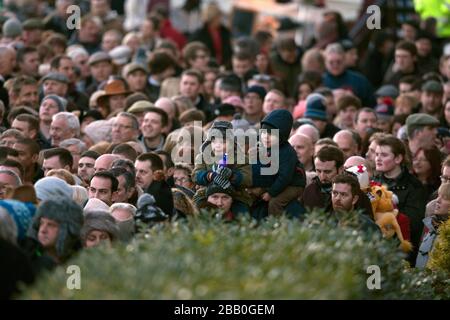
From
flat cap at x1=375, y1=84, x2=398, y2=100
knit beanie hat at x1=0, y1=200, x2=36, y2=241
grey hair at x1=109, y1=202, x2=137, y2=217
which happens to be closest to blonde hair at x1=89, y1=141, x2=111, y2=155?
grey hair at x1=109, y1=202, x2=137, y2=217

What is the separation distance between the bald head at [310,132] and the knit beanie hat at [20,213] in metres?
5.88

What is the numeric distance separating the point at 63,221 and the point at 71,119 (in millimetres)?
5917

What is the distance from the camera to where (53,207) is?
37.2 ft

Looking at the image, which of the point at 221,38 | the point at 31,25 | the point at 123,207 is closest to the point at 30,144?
the point at 123,207

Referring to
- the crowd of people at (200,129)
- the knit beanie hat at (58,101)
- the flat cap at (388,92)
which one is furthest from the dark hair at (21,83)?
the flat cap at (388,92)

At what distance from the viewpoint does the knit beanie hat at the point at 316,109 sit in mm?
18953

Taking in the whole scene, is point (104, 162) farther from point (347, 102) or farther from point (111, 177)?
point (347, 102)

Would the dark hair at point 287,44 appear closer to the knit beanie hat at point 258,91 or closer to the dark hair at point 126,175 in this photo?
the knit beanie hat at point 258,91

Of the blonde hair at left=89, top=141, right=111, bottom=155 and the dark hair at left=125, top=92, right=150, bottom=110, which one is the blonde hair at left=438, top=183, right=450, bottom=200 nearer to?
the blonde hair at left=89, top=141, right=111, bottom=155

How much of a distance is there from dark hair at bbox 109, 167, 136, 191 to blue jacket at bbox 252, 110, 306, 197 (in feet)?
3.96

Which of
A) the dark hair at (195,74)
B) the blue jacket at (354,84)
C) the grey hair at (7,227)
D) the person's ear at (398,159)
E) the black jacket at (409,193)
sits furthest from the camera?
the blue jacket at (354,84)

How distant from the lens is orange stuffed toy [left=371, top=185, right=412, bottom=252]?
14531 millimetres

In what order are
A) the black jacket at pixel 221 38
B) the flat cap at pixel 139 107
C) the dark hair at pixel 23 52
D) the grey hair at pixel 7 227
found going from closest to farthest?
1. the grey hair at pixel 7 227
2. the flat cap at pixel 139 107
3. the dark hair at pixel 23 52
4. the black jacket at pixel 221 38

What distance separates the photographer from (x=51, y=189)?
1271 centimetres
